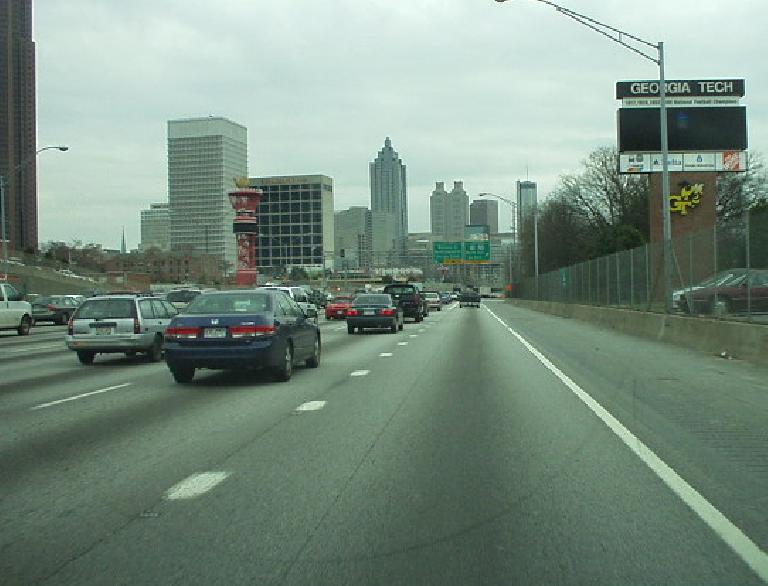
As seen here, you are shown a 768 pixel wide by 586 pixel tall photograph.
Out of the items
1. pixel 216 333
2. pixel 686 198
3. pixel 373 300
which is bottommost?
pixel 216 333

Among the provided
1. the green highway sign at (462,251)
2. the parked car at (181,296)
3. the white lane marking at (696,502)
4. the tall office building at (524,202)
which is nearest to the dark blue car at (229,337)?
the white lane marking at (696,502)

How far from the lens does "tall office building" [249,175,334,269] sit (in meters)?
148

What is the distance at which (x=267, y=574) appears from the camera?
16.7 ft

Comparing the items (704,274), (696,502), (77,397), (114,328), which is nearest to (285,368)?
(77,397)

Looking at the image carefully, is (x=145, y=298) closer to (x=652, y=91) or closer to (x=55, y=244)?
(x=652, y=91)

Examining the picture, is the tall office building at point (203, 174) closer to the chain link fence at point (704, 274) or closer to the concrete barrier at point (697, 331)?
the chain link fence at point (704, 274)

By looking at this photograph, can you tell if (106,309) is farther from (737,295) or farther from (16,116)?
(16,116)

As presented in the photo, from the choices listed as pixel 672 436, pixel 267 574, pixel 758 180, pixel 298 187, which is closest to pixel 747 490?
pixel 672 436

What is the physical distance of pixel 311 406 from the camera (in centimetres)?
1229

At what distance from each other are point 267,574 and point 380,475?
273 cm

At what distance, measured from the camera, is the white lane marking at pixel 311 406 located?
39.4ft

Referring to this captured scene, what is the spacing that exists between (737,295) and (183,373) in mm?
12498

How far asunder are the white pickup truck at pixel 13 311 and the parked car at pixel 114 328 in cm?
1447

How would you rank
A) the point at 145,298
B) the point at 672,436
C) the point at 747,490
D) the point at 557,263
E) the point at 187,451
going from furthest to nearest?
the point at 557,263, the point at 145,298, the point at 672,436, the point at 187,451, the point at 747,490
